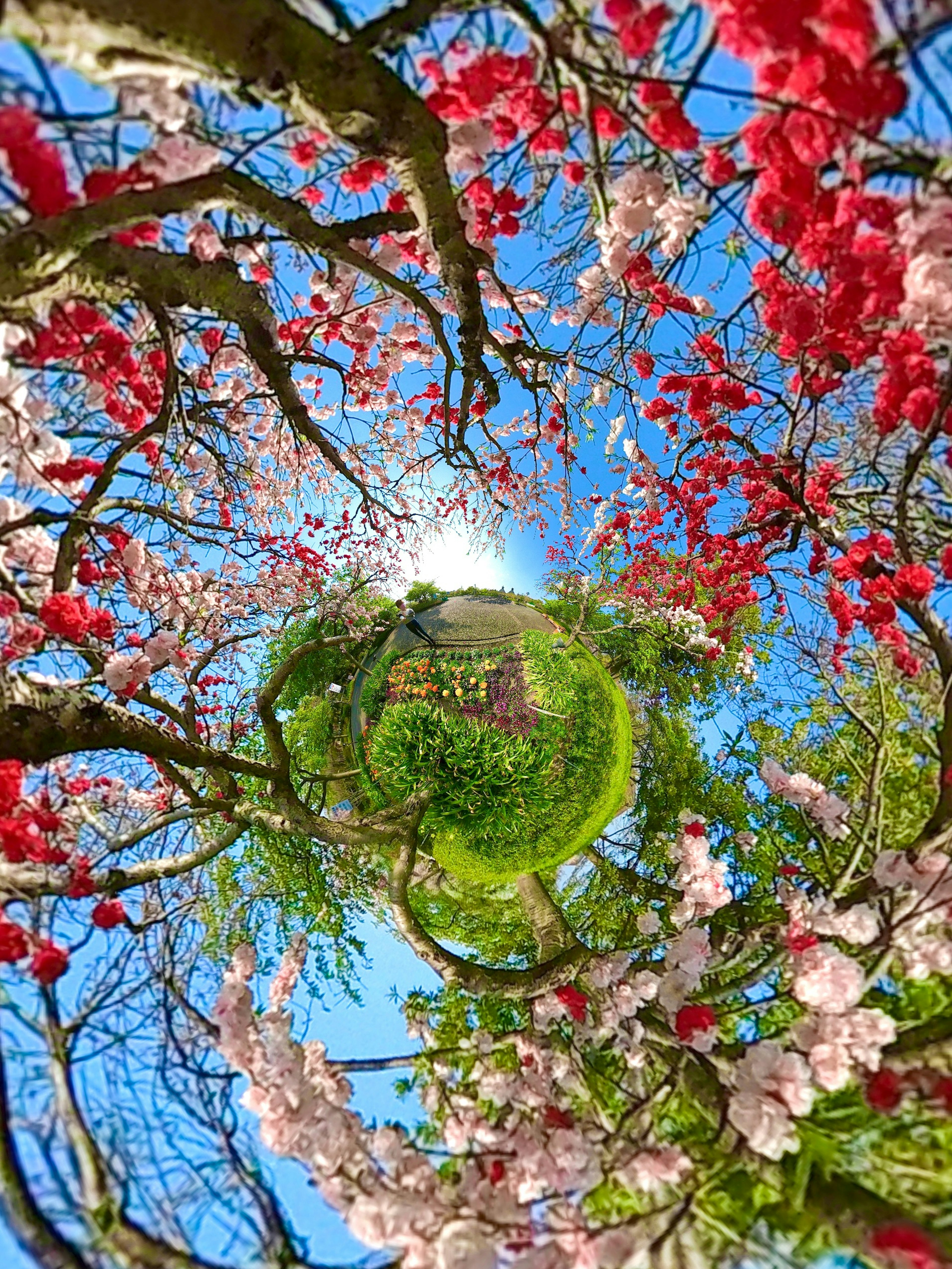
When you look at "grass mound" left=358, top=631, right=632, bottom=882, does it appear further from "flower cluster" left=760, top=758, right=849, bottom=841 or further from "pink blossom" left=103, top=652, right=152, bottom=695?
"pink blossom" left=103, top=652, right=152, bottom=695

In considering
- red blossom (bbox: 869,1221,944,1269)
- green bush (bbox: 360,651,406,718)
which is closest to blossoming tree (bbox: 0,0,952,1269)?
red blossom (bbox: 869,1221,944,1269)

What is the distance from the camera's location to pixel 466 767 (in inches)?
186

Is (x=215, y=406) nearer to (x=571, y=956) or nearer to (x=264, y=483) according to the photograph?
(x=264, y=483)

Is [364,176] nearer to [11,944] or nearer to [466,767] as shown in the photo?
[11,944]

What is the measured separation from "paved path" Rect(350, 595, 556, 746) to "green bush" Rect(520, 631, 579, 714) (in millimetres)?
217

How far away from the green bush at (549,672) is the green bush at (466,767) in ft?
1.33

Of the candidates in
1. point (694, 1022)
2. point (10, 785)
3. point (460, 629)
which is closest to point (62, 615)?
point (10, 785)

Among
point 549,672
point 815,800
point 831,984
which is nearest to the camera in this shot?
point 831,984

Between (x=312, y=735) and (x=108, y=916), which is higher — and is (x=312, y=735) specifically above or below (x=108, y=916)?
above

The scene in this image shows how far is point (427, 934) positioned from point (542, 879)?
2.71 m

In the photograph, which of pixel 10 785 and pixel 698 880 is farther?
pixel 698 880

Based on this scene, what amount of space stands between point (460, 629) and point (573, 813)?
2.02 metres

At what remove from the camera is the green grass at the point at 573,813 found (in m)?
5.02

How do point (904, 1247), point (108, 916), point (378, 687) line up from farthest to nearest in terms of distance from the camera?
point (378, 687) < point (108, 916) < point (904, 1247)
